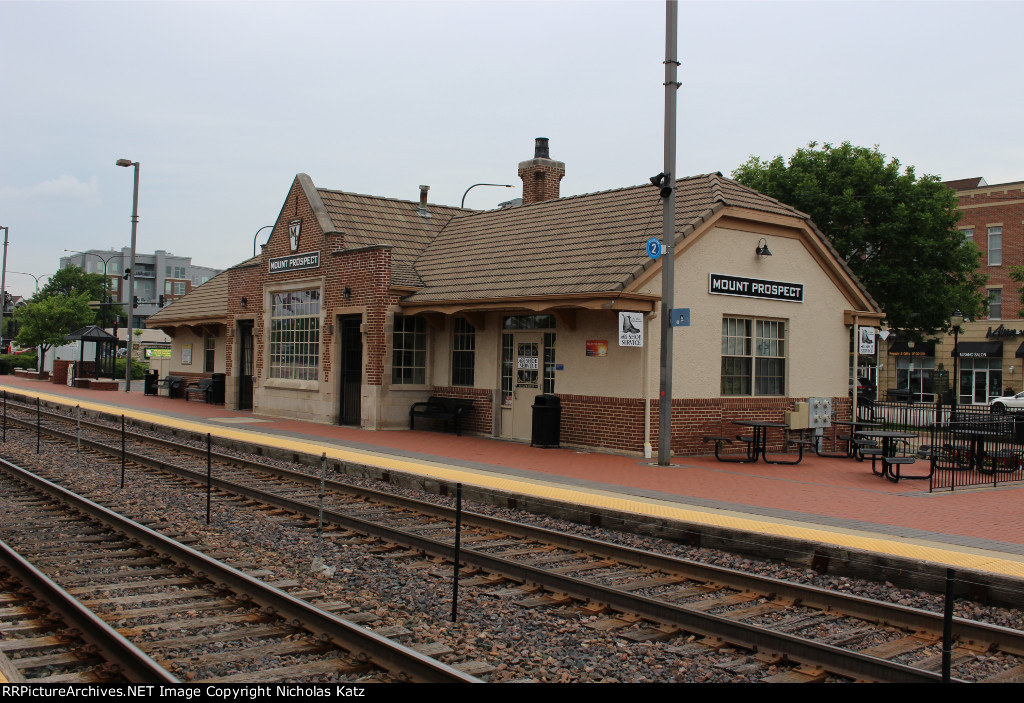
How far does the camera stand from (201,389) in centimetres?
2988

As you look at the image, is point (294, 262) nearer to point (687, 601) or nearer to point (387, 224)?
point (387, 224)

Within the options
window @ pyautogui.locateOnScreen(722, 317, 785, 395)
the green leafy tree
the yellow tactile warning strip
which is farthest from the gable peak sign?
the green leafy tree

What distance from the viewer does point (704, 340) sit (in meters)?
16.5

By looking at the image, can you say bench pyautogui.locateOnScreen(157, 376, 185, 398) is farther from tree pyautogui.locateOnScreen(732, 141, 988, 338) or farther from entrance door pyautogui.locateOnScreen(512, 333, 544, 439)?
tree pyautogui.locateOnScreen(732, 141, 988, 338)

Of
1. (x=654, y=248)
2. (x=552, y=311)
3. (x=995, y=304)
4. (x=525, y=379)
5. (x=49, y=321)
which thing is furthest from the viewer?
(x=49, y=321)

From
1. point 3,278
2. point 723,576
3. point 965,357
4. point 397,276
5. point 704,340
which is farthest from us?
point 3,278

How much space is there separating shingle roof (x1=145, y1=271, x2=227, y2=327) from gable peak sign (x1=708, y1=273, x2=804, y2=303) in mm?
18377

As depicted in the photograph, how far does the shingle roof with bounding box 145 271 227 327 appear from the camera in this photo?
2992 cm

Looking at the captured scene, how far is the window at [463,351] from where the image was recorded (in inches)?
774

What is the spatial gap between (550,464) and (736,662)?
8932 millimetres

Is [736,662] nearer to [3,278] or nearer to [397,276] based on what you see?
[397,276]

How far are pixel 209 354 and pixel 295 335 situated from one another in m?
10.5

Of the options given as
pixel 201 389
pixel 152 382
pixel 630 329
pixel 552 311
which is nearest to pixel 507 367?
pixel 552 311

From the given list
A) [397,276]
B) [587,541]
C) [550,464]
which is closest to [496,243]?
[397,276]
